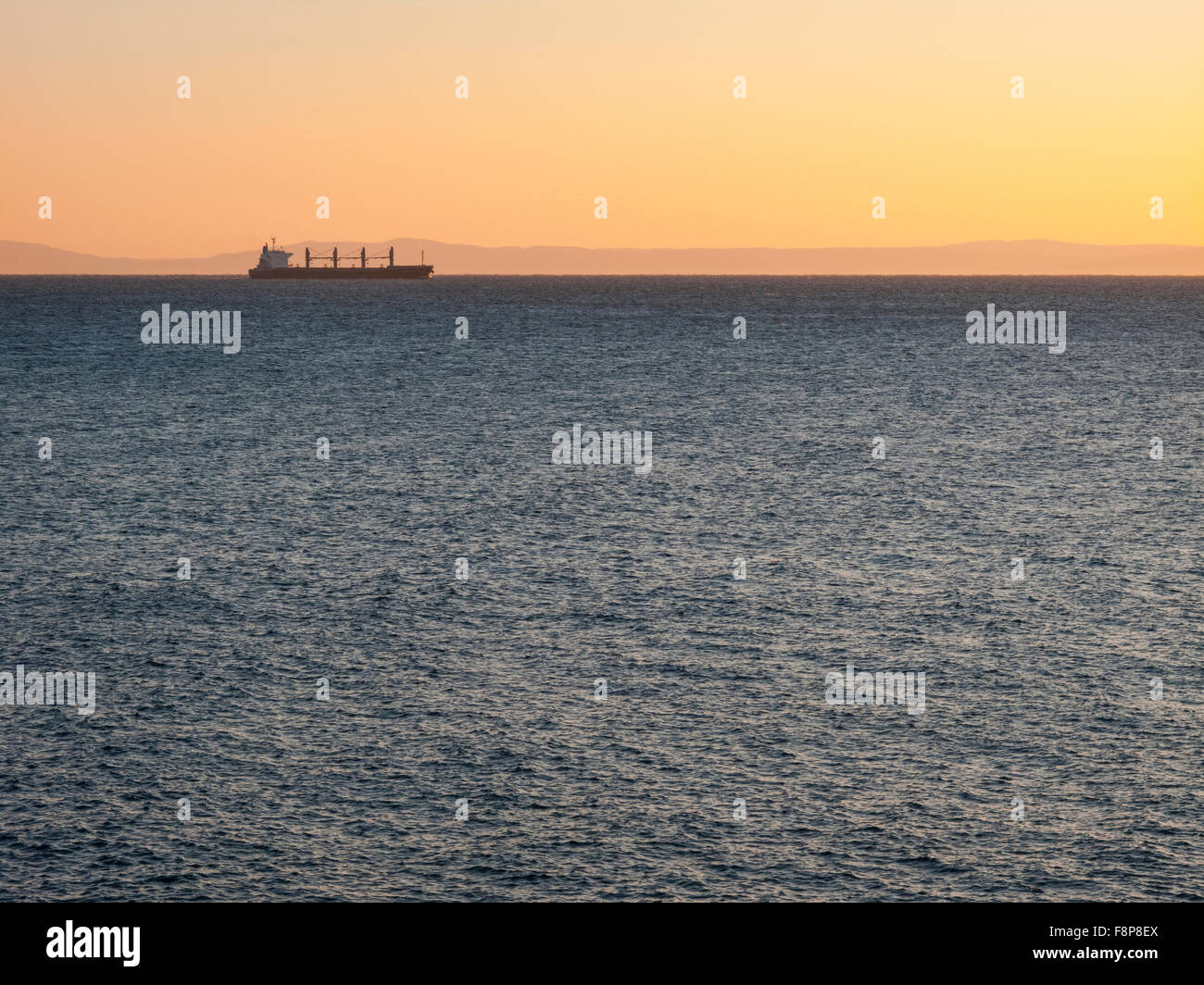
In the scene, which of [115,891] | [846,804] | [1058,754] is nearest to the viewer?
[115,891]

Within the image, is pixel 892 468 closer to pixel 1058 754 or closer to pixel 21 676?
pixel 1058 754

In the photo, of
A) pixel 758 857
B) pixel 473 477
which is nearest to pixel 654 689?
pixel 758 857

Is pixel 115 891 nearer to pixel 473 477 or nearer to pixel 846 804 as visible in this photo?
pixel 846 804
